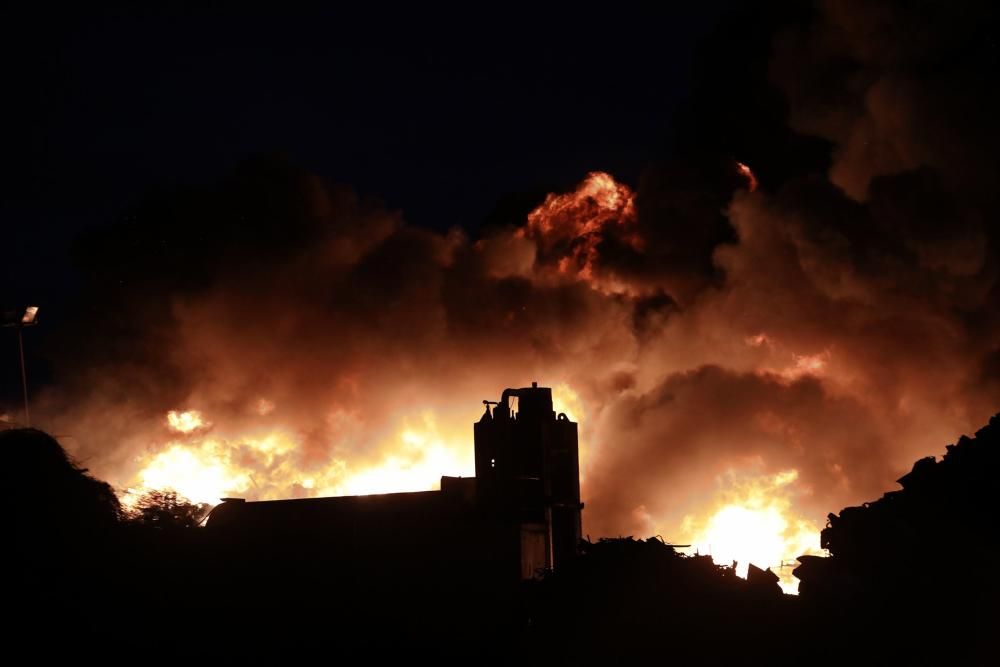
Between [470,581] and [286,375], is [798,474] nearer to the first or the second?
[470,581]

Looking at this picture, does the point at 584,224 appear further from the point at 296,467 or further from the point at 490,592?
the point at 490,592

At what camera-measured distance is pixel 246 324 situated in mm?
54656

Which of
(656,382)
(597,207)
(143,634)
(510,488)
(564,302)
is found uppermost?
(597,207)

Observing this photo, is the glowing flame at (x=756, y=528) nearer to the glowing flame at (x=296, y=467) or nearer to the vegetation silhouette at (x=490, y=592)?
the vegetation silhouette at (x=490, y=592)

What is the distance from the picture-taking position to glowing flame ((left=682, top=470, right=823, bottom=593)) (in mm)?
35250

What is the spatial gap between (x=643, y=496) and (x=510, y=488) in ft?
39.8

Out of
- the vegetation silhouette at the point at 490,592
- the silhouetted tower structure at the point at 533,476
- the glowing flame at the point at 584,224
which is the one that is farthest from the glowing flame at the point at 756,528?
the glowing flame at the point at 584,224

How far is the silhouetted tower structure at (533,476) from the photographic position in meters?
30.6

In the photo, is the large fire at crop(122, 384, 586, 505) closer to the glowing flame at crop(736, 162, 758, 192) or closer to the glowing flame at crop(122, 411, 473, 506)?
the glowing flame at crop(122, 411, 473, 506)

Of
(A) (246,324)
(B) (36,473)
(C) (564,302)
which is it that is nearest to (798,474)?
(C) (564,302)

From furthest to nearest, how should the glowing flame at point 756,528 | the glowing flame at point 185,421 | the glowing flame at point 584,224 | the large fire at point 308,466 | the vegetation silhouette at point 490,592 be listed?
the glowing flame at point 584,224
the glowing flame at point 185,421
the large fire at point 308,466
the glowing flame at point 756,528
the vegetation silhouette at point 490,592

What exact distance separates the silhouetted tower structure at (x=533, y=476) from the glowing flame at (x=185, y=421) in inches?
979

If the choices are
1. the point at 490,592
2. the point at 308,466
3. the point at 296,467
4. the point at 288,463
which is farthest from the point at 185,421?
the point at 490,592

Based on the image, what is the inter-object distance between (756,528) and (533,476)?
11.0 metres
